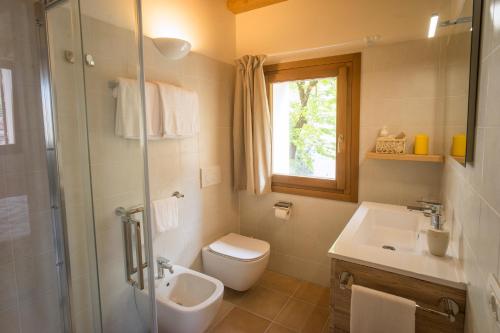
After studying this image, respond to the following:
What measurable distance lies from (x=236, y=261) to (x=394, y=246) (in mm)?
1150

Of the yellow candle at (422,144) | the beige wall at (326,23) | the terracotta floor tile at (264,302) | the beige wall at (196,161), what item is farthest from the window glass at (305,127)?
the terracotta floor tile at (264,302)

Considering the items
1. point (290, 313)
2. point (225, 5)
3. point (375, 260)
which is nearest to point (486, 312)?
point (375, 260)

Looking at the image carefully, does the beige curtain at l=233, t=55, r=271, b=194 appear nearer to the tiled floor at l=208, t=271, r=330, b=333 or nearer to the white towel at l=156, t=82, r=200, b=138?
the white towel at l=156, t=82, r=200, b=138

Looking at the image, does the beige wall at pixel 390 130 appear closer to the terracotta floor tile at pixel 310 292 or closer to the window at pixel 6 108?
the terracotta floor tile at pixel 310 292

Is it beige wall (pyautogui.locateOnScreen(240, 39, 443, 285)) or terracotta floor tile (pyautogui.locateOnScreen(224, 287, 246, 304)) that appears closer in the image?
beige wall (pyautogui.locateOnScreen(240, 39, 443, 285))

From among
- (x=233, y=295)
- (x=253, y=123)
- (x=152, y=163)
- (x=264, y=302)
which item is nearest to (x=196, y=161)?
(x=152, y=163)

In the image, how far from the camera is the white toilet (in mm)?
2209

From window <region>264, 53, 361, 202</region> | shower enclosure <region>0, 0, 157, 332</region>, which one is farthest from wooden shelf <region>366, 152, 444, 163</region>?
shower enclosure <region>0, 0, 157, 332</region>

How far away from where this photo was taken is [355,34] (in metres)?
2.19

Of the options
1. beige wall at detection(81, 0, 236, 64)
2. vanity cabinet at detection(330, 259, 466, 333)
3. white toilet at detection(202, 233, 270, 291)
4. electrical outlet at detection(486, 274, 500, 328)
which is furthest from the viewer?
white toilet at detection(202, 233, 270, 291)

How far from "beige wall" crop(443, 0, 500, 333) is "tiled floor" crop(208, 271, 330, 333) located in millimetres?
1321

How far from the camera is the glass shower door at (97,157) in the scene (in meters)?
1.32

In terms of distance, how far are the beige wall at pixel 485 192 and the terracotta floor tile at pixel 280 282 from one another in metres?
1.66

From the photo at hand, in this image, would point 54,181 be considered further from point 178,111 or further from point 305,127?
point 305,127
